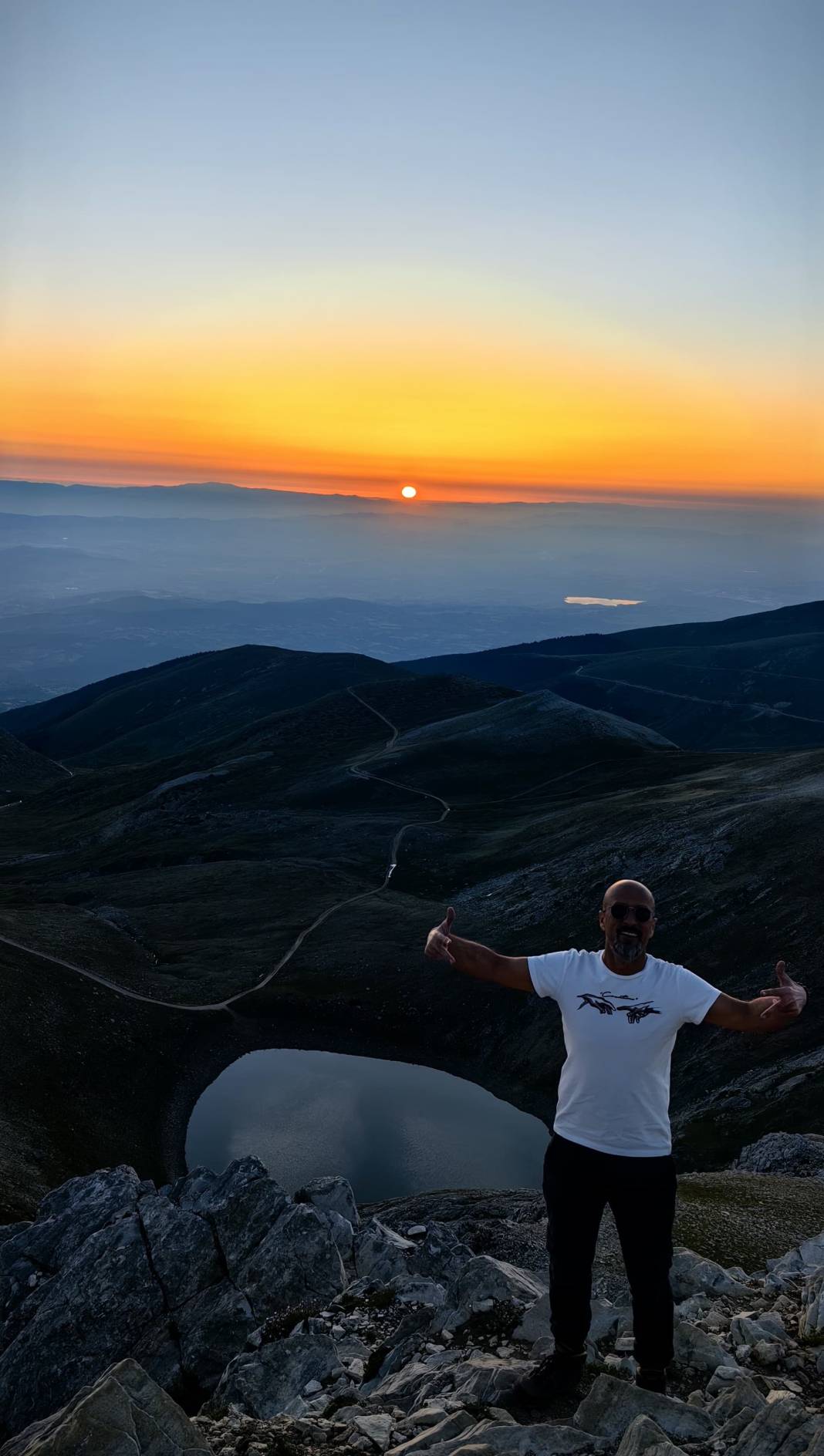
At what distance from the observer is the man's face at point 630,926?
11008 millimetres

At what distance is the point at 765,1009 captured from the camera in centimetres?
1105

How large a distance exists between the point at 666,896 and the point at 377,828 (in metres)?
55.3

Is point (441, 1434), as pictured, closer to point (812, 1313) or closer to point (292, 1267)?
point (812, 1313)

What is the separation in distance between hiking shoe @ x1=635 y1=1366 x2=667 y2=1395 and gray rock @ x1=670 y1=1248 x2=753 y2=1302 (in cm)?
655

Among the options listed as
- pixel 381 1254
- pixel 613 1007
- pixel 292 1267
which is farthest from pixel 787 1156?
pixel 613 1007

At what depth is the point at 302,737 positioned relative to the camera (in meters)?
194

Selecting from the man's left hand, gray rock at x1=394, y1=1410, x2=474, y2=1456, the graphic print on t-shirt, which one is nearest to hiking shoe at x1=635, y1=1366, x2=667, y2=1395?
gray rock at x1=394, y1=1410, x2=474, y2=1456

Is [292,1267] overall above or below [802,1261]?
below

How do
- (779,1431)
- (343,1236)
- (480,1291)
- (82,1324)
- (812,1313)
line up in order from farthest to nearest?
(343,1236)
(82,1324)
(480,1291)
(812,1313)
(779,1431)

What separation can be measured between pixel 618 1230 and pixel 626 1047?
2.45 m

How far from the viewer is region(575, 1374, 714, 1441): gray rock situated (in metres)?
11.4

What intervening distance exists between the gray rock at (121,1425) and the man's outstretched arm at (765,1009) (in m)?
9.39

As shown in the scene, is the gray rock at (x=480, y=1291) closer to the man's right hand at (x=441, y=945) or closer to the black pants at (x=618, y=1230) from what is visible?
the black pants at (x=618, y=1230)

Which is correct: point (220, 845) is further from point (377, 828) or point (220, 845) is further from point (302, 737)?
point (302, 737)
